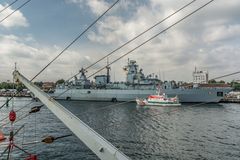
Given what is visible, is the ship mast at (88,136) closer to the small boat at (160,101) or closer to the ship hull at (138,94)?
the small boat at (160,101)

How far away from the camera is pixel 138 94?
86.5m

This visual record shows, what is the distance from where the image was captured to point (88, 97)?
312ft

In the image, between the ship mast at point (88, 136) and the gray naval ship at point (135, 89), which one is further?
the gray naval ship at point (135, 89)

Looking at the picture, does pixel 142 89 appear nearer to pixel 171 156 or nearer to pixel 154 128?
pixel 154 128

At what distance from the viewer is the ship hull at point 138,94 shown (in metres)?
79.6

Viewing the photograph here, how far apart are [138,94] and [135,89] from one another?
246cm

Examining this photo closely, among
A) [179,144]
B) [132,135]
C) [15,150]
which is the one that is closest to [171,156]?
[179,144]

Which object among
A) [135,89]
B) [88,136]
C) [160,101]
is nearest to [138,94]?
[135,89]

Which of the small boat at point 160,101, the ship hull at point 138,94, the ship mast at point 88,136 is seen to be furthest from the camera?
the ship hull at point 138,94

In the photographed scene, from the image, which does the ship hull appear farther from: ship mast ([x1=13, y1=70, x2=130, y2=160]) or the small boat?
ship mast ([x1=13, y1=70, x2=130, y2=160])

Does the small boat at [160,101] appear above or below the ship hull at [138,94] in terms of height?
below

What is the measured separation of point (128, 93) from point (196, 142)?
6397 centimetres

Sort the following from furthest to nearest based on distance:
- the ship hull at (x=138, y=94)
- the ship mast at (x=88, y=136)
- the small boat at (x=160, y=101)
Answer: the ship hull at (x=138, y=94)
the small boat at (x=160, y=101)
the ship mast at (x=88, y=136)

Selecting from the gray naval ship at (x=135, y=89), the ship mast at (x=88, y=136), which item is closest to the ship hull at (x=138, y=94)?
the gray naval ship at (x=135, y=89)
